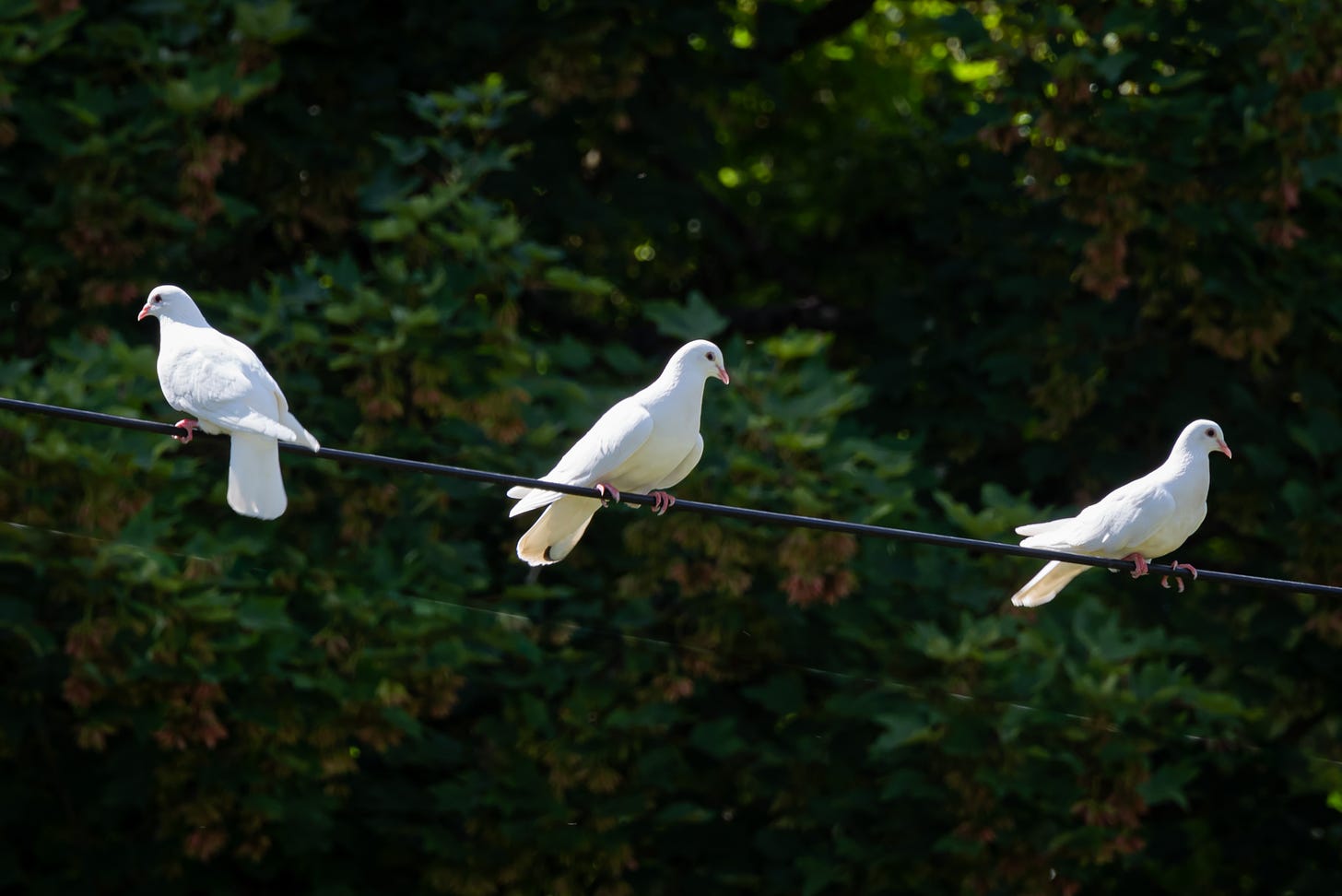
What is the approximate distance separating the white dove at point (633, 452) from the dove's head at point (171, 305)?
53.1 inches

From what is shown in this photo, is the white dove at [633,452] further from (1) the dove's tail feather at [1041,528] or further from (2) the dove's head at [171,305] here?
(2) the dove's head at [171,305]

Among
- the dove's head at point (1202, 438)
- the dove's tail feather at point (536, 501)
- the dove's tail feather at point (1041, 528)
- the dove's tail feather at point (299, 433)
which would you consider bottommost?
the dove's tail feather at point (1041, 528)

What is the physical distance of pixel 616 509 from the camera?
790 cm

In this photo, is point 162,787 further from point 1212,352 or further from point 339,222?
point 1212,352

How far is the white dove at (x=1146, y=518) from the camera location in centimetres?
559

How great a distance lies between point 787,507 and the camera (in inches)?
299

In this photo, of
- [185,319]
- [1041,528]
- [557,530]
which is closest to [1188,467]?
[1041,528]

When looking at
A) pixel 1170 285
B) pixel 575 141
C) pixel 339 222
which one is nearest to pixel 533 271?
pixel 339 222

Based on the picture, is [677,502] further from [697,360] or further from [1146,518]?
[1146,518]

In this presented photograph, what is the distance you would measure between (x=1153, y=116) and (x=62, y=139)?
4.79m

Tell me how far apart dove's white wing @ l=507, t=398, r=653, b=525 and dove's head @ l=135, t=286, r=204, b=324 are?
1.34 m

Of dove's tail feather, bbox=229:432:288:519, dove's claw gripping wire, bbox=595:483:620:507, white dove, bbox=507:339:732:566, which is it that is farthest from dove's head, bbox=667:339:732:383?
dove's tail feather, bbox=229:432:288:519

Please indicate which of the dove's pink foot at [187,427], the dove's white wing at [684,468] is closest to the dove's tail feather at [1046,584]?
the dove's white wing at [684,468]

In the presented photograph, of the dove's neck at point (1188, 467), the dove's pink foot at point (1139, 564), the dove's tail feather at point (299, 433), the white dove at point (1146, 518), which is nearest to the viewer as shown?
the dove's tail feather at point (299, 433)
